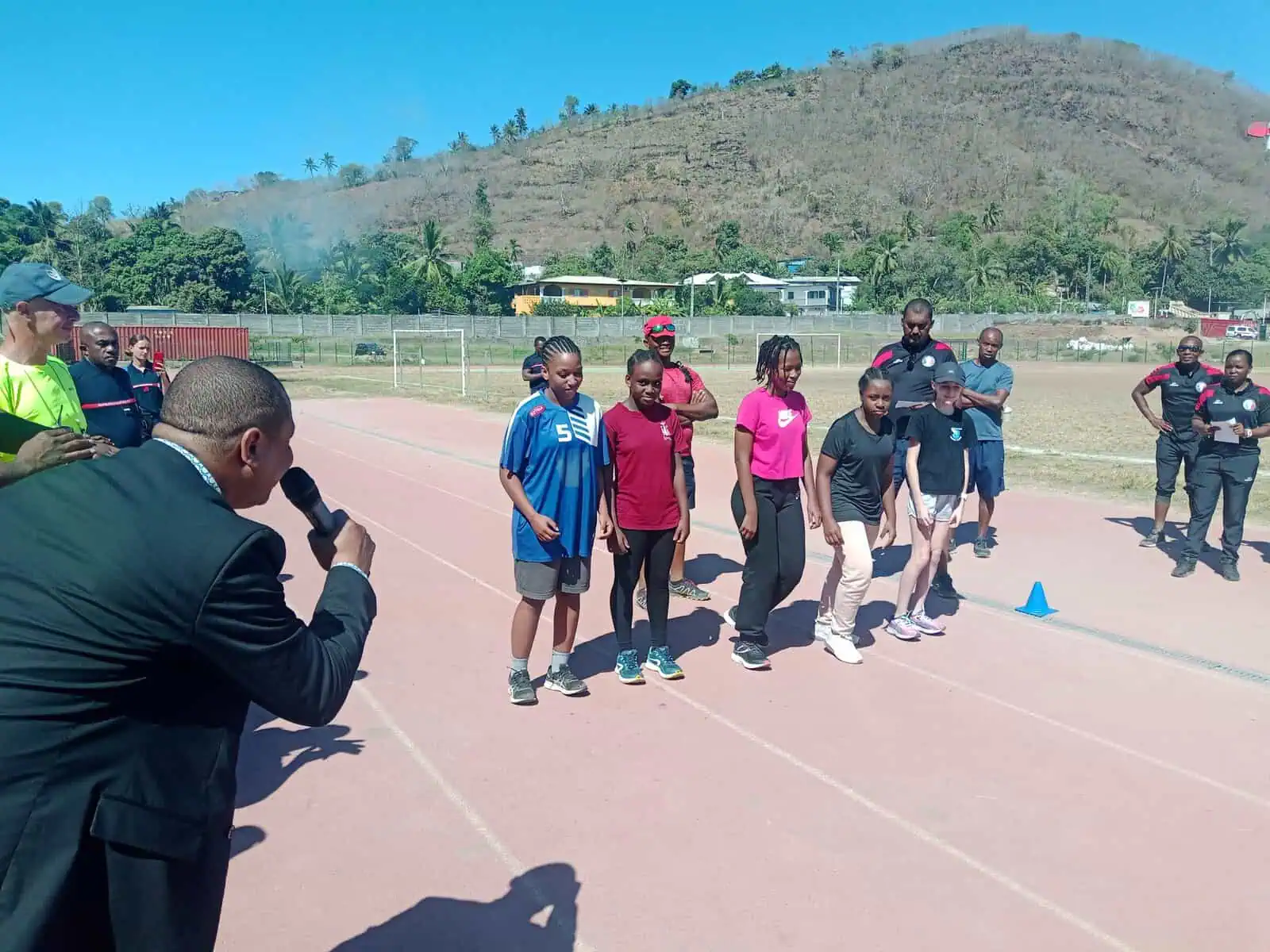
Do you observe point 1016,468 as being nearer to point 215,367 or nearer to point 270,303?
point 215,367

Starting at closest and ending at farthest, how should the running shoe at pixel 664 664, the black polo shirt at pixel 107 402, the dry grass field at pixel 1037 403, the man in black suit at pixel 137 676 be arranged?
the man in black suit at pixel 137 676 → the running shoe at pixel 664 664 → the black polo shirt at pixel 107 402 → the dry grass field at pixel 1037 403

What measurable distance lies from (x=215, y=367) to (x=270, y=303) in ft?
262

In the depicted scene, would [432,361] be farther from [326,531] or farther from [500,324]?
[326,531]

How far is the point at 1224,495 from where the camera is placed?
8648 mm

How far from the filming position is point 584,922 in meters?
3.55

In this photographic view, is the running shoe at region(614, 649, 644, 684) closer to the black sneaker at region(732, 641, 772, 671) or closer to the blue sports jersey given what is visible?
the black sneaker at region(732, 641, 772, 671)

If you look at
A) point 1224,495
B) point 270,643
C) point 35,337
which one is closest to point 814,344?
point 1224,495

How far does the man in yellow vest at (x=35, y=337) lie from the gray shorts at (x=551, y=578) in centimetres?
213

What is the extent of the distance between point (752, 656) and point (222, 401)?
15.0ft

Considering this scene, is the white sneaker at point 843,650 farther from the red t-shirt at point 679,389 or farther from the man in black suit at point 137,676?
the man in black suit at point 137,676

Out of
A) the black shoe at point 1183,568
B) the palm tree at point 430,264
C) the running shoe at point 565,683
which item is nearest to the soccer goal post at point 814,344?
the palm tree at point 430,264

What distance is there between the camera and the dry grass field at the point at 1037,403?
528 inches

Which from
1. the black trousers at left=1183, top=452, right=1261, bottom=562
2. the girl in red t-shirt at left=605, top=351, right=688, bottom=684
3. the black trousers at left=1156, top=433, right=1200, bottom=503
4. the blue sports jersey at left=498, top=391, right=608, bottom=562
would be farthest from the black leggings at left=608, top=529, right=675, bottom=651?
the black trousers at left=1156, top=433, right=1200, bottom=503

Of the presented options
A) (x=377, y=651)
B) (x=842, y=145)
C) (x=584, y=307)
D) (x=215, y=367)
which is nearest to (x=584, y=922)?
(x=215, y=367)
